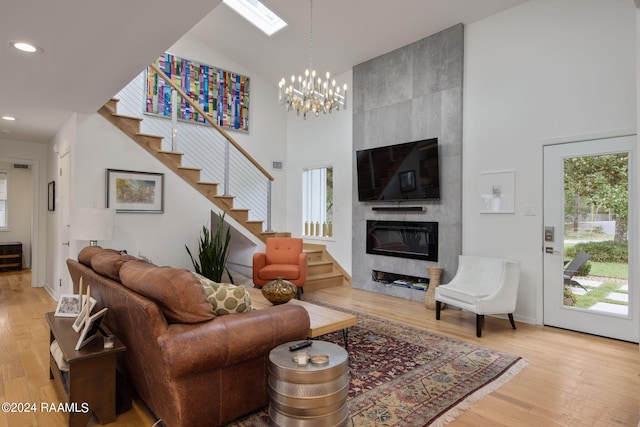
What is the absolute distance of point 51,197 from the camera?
19.2 feet

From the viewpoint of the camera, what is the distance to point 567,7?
3984 millimetres

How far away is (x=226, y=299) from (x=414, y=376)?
159 centimetres

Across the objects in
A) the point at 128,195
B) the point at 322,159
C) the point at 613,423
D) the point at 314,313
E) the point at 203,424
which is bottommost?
the point at 613,423

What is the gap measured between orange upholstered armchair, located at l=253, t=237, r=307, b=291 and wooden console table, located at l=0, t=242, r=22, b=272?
19.7ft

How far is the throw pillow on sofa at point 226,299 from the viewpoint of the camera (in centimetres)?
222

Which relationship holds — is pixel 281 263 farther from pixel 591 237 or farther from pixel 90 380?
pixel 591 237

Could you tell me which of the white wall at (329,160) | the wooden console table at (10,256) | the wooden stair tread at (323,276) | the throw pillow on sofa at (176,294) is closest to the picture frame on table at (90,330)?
the throw pillow on sofa at (176,294)

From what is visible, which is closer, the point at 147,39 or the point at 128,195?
the point at 147,39

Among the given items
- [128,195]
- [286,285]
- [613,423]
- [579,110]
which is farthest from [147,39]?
[579,110]

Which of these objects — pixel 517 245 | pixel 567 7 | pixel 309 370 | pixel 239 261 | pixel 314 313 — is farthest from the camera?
pixel 239 261

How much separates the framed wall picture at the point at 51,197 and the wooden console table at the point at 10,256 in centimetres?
269

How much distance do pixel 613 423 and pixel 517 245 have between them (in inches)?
94.1

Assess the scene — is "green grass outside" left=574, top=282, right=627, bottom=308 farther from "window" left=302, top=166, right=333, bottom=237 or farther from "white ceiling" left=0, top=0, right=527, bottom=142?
"window" left=302, top=166, right=333, bottom=237

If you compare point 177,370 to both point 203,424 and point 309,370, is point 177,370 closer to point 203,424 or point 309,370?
point 203,424
